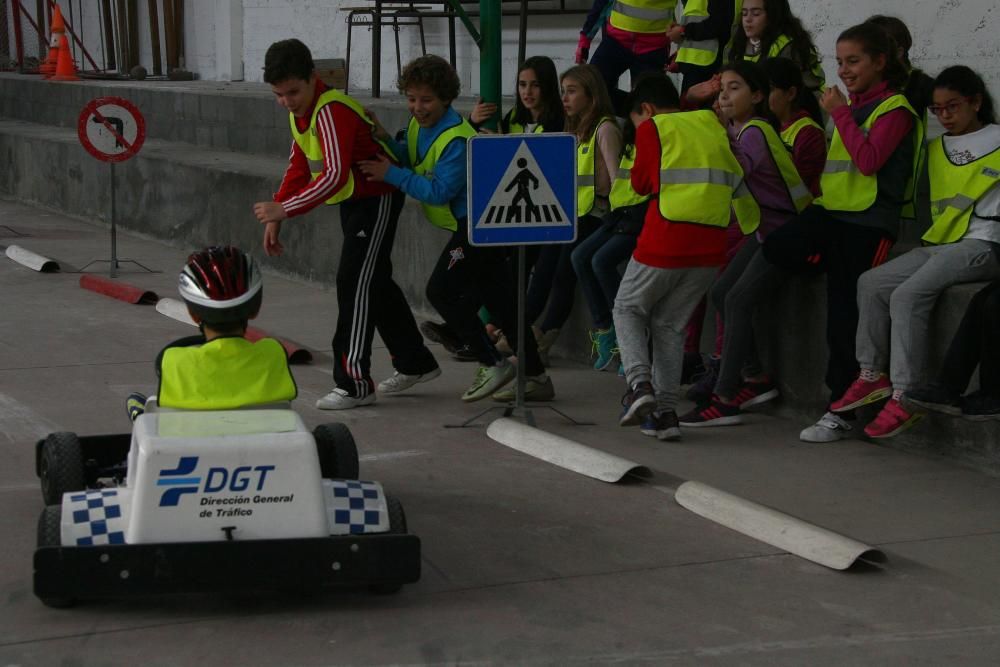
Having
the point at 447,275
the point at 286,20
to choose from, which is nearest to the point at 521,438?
the point at 447,275

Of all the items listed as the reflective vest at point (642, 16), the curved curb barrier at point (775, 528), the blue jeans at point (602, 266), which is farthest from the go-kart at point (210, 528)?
the reflective vest at point (642, 16)

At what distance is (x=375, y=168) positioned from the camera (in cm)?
793

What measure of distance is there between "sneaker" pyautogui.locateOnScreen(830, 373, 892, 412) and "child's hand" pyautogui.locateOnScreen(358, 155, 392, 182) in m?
2.60

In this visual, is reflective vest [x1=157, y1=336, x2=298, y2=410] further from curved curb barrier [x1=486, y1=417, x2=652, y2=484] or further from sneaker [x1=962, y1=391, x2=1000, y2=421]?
sneaker [x1=962, y1=391, x2=1000, y2=421]

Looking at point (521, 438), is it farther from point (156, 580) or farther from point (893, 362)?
point (156, 580)

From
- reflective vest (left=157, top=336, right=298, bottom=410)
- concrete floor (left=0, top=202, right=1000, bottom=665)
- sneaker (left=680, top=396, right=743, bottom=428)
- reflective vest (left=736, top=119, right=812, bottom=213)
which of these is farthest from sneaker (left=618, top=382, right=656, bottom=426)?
reflective vest (left=157, top=336, right=298, bottom=410)

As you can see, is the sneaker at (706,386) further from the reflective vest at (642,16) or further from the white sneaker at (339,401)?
the reflective vest at (642,16)

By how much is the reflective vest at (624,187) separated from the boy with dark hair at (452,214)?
737mm

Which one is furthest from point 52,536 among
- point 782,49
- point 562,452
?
point 782,49

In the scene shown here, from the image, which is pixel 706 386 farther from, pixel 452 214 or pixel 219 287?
pixel 219 287

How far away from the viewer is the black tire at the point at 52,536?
16.0 feet

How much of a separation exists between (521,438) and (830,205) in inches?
74.6

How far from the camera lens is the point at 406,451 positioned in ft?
24.1

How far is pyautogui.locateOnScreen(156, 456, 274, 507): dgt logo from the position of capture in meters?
4.83
